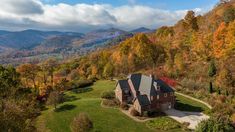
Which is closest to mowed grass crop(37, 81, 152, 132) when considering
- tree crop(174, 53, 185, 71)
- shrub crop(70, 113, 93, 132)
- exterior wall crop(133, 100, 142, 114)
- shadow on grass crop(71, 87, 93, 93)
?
exterior wall crop(133, 100, 142, 114)

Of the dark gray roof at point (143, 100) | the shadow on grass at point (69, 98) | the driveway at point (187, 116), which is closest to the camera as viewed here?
the driveway at point (187, 116)

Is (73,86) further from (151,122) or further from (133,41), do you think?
(151,122)

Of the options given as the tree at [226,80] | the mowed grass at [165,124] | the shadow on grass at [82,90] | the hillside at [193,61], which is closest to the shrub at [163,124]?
the mowed grass at [165,124]

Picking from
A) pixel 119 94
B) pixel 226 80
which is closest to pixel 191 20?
pixel 226 80

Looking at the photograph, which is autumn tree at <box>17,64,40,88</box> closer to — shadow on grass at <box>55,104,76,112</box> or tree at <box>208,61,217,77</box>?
shadow on grass at <box>55,104,76,112</box>

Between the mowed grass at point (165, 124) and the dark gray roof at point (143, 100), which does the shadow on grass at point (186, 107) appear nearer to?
the mowed grass at point (165, 124)

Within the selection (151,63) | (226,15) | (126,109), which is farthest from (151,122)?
(226,15)
